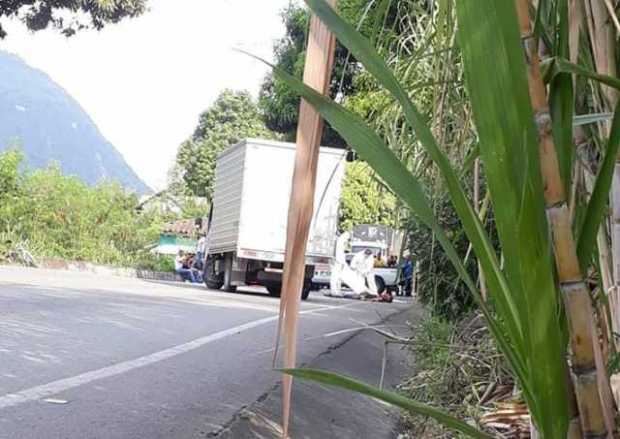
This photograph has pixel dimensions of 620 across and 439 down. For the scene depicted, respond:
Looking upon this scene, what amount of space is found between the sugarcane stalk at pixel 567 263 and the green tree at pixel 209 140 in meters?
51.9

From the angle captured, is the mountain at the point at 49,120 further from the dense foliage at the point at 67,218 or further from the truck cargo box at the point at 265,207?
the truck cargo box at the point at 265,207

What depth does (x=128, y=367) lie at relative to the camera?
4.84 meters

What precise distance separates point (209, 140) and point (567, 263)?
53.3 meters

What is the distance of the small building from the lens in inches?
1590

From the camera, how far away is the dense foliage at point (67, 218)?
23641mm

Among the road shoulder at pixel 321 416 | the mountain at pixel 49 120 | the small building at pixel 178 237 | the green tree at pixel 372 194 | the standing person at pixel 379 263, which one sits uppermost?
the mountain at pixel 49 120

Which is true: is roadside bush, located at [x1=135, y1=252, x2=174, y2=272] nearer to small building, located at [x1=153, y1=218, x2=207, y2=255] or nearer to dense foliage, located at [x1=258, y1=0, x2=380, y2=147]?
small building, located at [x1=153, y1=218, x2=207, y2=255]

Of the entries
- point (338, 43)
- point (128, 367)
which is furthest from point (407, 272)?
point (338, 43)

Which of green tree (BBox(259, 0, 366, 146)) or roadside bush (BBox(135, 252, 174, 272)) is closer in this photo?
green tree (BBox(259, 0, 366, 146))

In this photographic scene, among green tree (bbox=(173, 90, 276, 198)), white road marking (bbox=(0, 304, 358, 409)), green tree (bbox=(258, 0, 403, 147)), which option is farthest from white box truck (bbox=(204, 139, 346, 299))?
green tree (bbox=(173, 90, 276, 198))

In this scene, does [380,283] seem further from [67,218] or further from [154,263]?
[67,218]

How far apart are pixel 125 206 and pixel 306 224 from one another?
93.6 ft

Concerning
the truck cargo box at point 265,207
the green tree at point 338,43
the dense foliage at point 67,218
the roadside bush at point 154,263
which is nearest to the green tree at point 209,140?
the roadside bush at point 154,263

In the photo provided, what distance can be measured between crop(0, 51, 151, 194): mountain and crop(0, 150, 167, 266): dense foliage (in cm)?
3895
